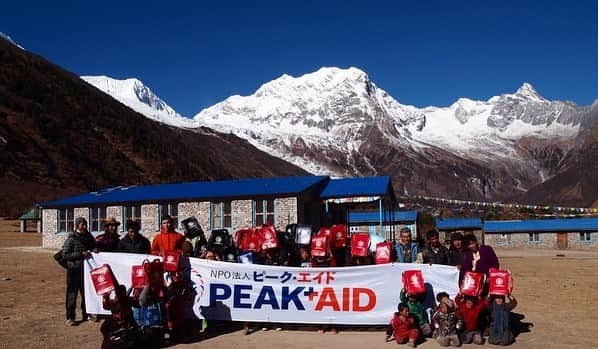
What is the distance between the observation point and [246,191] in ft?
91.8

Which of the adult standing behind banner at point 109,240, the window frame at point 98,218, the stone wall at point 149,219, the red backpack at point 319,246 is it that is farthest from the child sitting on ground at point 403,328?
the window frame at point 98,218

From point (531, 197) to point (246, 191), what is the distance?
139177mm

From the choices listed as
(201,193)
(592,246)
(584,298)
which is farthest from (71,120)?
(584,298)

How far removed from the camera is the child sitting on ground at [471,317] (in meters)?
8.53

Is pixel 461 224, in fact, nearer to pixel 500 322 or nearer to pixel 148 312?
pixel 500 322

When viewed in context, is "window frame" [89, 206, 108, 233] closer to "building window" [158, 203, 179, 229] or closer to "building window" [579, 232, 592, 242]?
"building window" [158, 203, 179, 229]

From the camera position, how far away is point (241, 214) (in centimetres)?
2764

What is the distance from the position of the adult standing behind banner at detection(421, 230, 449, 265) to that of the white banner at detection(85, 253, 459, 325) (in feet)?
1.30

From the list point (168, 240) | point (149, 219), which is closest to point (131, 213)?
point (149, 219)

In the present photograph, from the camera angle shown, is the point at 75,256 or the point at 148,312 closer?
the point at 148,312

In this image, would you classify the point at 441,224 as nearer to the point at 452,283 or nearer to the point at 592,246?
the point at 592,246

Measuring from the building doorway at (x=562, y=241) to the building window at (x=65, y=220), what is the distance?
39306 millimetres

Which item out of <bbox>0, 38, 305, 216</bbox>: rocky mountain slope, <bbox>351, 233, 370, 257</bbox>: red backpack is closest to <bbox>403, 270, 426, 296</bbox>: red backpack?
<bbox>351, 233, 370, 257</bbox>: red backpack

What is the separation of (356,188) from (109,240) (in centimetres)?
1776
